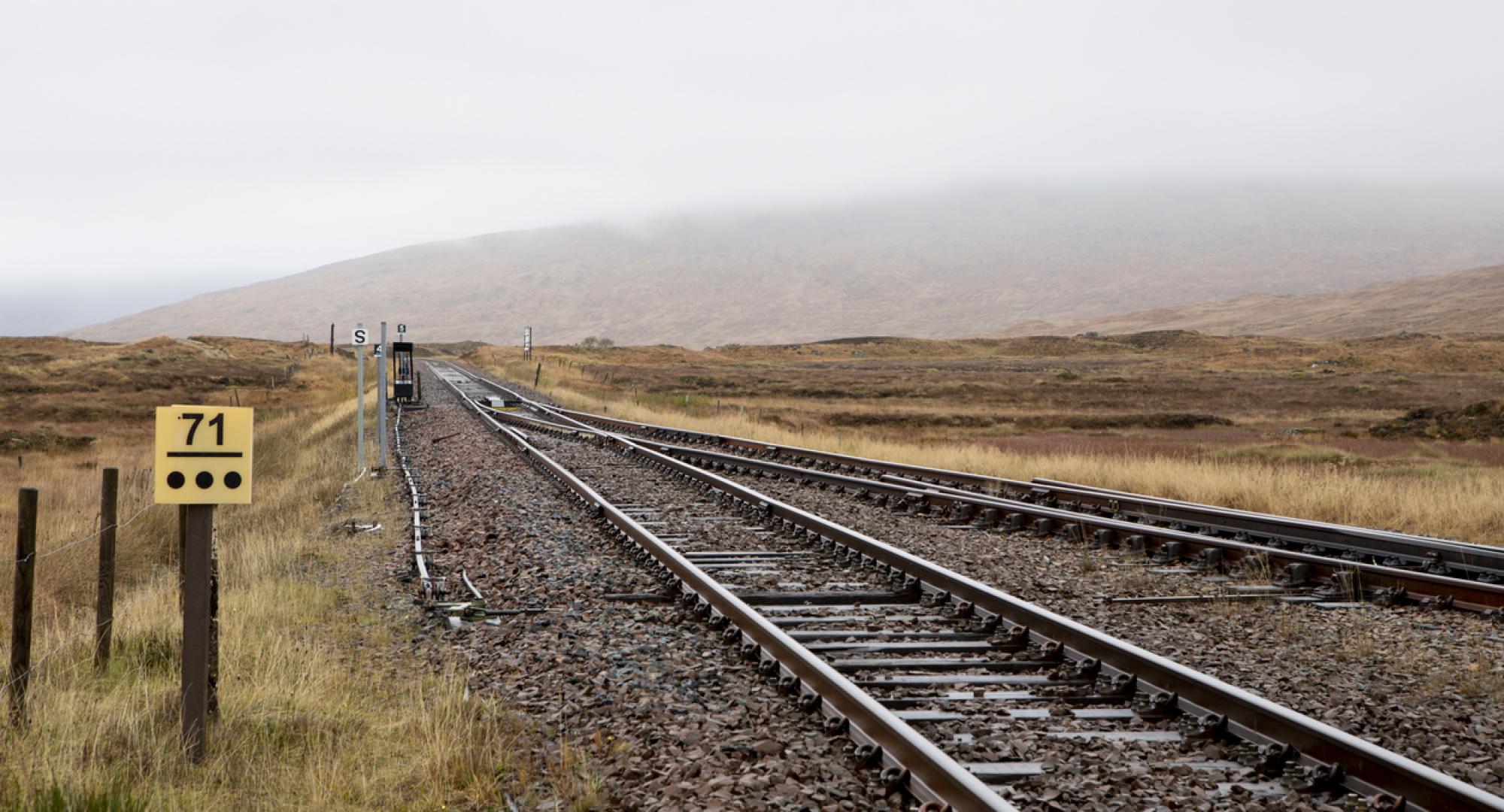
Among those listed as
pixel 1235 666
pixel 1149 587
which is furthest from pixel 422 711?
pixel 1149 587

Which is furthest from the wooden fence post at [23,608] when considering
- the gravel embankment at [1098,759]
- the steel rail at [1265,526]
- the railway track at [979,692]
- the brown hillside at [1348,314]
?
the brown hillside at [1348,314]

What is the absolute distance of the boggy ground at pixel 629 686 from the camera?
473 cm

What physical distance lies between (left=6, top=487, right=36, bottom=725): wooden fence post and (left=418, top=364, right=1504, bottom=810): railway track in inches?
149

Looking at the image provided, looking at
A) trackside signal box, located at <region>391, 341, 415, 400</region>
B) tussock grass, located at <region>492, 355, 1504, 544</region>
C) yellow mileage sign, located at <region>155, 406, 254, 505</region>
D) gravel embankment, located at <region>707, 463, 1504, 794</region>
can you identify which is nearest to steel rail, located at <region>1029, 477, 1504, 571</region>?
tussock grass, located at <region>492, 355, 1504, 544</region>

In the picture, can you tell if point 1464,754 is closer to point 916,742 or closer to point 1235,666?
point 1235,666

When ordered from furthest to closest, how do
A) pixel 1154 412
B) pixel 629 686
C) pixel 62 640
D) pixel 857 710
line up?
pixel 1154 412 → pixel 62 640 → pixel 629 686 → pixel 857 710

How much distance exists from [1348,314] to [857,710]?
163469 millimetres

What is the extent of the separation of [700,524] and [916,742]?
24.6ft

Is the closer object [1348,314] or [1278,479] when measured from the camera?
[1278,479]

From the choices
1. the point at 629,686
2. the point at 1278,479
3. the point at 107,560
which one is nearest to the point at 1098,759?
the point at 629,686

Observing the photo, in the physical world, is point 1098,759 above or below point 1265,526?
below

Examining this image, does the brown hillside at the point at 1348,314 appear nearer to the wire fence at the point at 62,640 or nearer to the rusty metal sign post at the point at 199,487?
the wire fence at the point at 62,640

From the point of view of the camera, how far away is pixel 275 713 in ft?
18.9

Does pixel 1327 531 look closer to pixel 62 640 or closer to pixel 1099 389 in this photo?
pixel 62 640
